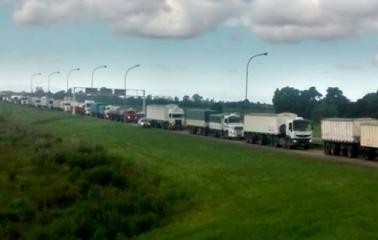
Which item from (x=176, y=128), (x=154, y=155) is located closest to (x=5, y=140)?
(x=154, y=155)

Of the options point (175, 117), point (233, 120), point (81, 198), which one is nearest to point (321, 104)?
point (175, 117)

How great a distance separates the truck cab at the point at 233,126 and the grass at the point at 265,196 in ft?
81.5

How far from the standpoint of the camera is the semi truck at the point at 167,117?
97.8 metres

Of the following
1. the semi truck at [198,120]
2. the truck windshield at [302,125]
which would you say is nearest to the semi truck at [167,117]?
the semi truck at [198,120]

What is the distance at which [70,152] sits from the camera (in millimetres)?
49000

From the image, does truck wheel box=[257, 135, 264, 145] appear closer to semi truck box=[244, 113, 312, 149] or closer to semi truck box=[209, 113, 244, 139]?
semi truck box=[244, 113, 312, 149]

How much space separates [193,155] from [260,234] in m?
29.2

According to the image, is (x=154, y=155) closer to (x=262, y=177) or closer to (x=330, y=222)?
(x=262, y=177)

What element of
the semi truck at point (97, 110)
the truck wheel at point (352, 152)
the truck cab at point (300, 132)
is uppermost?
the semi truck at point (97, 110)

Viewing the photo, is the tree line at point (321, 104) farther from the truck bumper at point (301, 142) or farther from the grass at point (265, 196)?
the grass at point (265, 196)

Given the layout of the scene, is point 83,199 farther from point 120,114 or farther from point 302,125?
point 120,114

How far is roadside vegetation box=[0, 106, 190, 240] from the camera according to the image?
3047 cm

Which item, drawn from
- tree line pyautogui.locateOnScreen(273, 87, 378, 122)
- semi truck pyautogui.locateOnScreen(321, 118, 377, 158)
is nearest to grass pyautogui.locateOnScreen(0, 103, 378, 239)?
semi truck pyautogui.locateOnScreen(321, 118, 377, 158)

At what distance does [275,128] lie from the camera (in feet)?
216
